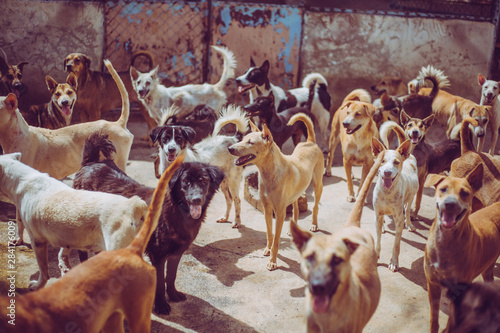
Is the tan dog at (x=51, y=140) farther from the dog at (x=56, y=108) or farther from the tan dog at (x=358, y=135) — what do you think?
the tan dog at (x=358, y=135)

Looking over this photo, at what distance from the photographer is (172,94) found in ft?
24.9

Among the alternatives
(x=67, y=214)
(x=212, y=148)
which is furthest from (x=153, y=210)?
(x=212, y=148)

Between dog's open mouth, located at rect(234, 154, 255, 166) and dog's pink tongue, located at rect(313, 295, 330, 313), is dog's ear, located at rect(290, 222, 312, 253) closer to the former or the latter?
dog's pink tongue, located at rect(313, 295, 330, 313)

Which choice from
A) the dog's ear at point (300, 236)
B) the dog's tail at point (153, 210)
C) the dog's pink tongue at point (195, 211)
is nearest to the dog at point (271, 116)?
the dog's pink tongue at point (195, 211)

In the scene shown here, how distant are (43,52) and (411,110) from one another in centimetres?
655

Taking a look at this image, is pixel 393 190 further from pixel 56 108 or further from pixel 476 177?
pixel 56 108

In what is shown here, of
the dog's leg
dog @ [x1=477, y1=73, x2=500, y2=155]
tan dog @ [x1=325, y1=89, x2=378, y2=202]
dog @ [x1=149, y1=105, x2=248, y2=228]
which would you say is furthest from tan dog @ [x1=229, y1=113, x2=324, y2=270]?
dog @ [x1=477, y1=73, x2=500, y2=155]

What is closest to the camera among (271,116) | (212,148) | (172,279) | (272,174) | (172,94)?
(172,279)

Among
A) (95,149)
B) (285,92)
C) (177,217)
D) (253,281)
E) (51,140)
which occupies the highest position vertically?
(285,92)

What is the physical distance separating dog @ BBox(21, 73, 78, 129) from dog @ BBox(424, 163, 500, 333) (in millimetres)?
4720

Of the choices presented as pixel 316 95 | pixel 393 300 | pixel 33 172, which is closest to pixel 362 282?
pixel 393 300

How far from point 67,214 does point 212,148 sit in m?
2.22

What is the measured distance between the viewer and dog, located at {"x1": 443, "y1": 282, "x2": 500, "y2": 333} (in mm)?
2314

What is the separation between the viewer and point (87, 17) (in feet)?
27.3
